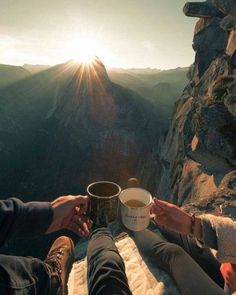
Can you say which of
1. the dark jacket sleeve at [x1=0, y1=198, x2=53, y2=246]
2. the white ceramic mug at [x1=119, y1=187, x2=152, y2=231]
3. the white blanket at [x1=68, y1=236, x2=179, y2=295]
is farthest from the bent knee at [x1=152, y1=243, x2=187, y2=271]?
the dark jacket sleeve at [x1=0, y1=198, x2=53, y2=246]

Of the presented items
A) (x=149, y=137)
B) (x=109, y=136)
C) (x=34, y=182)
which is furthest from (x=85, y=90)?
(x=34, y=182)

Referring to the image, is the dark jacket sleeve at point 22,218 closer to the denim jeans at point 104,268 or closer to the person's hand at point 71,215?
the person's hand at point 71,215

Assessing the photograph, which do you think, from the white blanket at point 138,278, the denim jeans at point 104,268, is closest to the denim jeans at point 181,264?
the white blanket at point 138,278

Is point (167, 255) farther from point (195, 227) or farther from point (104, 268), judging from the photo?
point (104, 268)

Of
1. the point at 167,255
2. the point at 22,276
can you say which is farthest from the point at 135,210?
the point at 167,255

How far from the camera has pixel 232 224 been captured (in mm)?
3752

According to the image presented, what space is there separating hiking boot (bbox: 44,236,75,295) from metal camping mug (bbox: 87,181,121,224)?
40.0 inches

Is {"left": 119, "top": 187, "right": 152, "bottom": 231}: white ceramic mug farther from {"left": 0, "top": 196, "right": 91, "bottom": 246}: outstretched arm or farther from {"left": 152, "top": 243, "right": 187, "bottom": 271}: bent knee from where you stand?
{"left": 152, "top": 243, "right": 187, "bottom": 271}: bent knee

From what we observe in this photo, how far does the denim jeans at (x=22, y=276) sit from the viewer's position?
300cm

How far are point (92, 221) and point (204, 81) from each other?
18763 mm

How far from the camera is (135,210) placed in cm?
354

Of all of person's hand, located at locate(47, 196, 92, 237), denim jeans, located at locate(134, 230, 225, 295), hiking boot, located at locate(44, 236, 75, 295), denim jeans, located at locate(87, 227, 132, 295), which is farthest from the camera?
denim jeans, located at locate(134, 230, 225, 295)

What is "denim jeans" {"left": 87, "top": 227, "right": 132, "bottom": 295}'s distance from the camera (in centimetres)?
348

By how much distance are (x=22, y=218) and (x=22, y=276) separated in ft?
2.12
